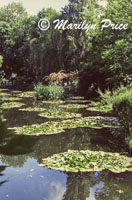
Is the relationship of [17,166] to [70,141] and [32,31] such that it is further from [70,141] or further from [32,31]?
[32,31]

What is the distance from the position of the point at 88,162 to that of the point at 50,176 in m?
1.23


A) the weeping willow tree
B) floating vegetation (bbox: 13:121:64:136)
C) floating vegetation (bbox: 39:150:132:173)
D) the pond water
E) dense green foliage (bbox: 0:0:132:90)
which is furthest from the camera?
the weeping willow tree

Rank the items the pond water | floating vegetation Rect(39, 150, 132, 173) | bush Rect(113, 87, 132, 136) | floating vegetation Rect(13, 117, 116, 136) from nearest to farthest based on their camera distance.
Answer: the pond water
floating vegetation Rect(39, 150, 132, 173)
bush Rect(113, 87, 132, 136)
floating vegetation Rect(13, 117, 116, 136)

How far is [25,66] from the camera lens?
50688mm

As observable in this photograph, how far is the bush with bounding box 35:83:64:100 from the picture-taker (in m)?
22.7

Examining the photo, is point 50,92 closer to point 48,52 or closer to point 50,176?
point 48,52

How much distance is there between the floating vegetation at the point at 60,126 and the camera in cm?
1078

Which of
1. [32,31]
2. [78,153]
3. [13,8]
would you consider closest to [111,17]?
[78,153]

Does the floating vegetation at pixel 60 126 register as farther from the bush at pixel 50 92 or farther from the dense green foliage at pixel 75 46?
the bush at pixel 50 92

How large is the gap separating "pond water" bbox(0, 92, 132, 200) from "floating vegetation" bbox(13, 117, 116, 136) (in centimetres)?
89

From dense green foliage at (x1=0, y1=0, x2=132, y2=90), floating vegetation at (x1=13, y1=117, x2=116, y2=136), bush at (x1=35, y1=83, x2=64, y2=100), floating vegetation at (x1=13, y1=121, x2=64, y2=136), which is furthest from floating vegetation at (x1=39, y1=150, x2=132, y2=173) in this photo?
bush at (x1=35, y1=83, x2=64, y2=100)

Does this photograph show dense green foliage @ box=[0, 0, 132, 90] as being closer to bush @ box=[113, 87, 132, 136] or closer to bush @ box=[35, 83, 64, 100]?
bush @ box=[35, 83, 64, 100]

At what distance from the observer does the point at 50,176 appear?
6.47 meters

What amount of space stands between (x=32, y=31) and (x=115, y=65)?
29.8 m
